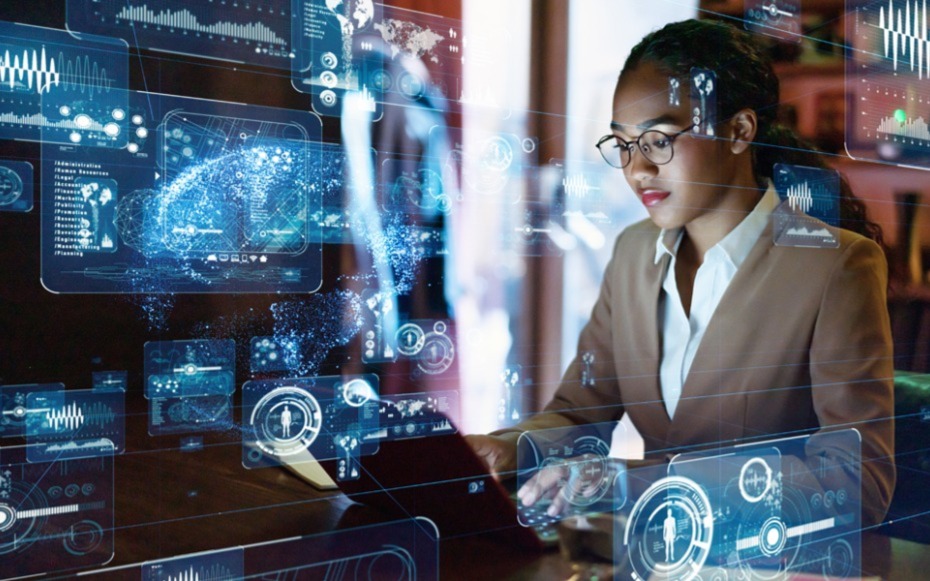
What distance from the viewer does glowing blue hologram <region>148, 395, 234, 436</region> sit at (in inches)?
44.6

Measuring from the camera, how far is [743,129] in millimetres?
1686

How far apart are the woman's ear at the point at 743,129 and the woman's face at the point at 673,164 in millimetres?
20

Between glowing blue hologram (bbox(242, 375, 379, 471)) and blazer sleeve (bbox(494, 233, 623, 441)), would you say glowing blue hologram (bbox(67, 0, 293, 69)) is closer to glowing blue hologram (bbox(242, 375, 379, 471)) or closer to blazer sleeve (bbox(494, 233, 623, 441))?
glowing blue hologram (bbox(242, 375, 379, 471))

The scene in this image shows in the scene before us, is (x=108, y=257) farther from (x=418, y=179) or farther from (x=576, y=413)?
(x=576, y=413)

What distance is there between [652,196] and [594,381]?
0.42 m

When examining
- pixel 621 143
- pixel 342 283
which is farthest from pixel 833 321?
pixel 342 283

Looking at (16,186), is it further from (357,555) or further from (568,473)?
(568,473)

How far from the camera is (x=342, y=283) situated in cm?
125

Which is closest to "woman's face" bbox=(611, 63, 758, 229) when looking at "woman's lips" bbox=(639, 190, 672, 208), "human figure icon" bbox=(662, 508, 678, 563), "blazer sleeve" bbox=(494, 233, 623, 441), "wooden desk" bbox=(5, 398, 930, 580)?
"woman's lips" bbox=(639, 190, 672, 208)

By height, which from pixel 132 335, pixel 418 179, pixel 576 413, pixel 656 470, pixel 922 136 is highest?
pixel 922 136

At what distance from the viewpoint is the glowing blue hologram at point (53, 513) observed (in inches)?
42.1

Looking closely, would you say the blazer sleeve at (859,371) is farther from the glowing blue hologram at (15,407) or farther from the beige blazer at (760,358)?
the glowing blue hologram at (15,407)

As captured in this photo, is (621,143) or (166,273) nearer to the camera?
(166,273)

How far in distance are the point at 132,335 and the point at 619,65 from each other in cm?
108
